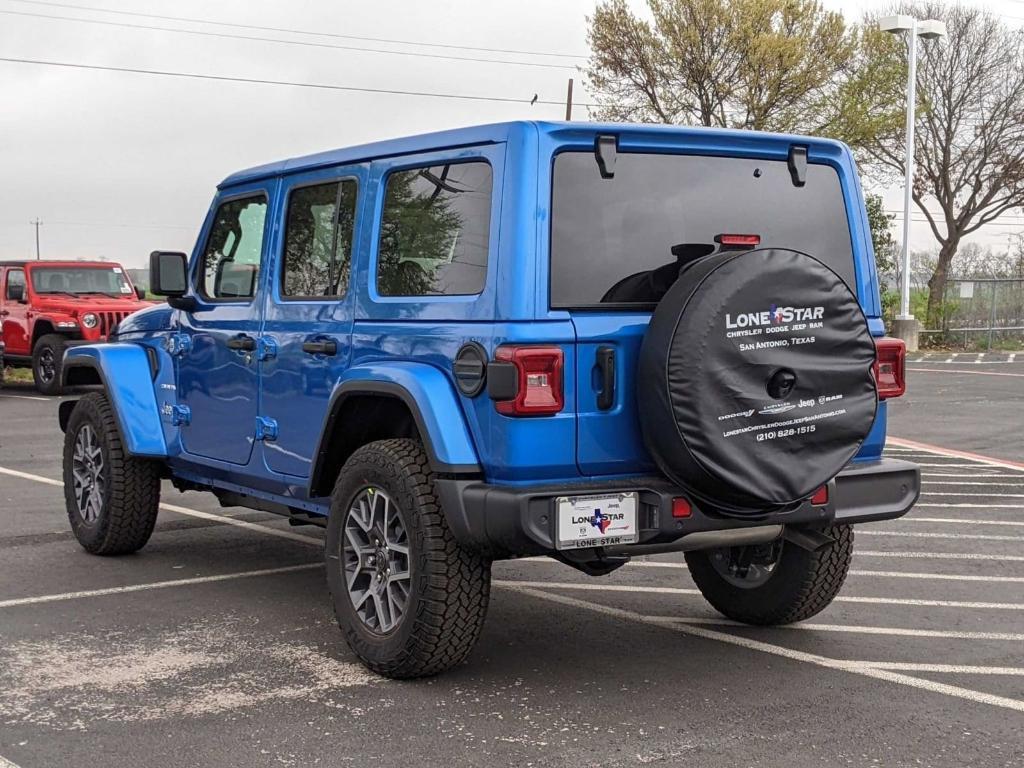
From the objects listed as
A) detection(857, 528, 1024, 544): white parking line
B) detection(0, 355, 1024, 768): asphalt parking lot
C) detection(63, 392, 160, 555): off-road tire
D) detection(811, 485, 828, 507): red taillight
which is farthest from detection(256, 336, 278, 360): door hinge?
detection(857, 528, 1024, 544): white parking line

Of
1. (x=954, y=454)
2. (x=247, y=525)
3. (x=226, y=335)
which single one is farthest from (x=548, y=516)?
(x=954, y=454)

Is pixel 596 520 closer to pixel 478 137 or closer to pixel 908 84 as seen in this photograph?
pixel 478 137

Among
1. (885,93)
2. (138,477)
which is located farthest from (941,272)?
(138,477)

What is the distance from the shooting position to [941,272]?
139ft

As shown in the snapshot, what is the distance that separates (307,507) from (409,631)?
1.21 metres

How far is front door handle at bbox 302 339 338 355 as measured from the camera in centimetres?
555

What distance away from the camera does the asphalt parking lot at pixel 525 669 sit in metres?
4.32

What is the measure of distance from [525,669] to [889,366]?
185cm

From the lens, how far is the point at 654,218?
498cm

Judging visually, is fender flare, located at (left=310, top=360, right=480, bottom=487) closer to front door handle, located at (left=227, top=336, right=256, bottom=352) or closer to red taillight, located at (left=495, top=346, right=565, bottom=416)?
red taillight, located at (left=495, top=346, right=565, bottom=416)

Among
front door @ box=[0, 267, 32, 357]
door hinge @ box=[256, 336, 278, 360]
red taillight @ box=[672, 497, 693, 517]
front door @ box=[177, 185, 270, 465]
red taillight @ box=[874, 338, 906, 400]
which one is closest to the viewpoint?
red taillight @ box=[672, 497, 693, 517]

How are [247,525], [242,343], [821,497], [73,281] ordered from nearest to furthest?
[821,497], [242,343], [247,525], [73,281]

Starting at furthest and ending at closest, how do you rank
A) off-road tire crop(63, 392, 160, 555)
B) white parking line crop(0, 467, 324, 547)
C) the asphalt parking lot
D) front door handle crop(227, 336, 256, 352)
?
1. white parking line crop(0, 467, 324, 547)
2. off-road tire crop(63, 392, 160, 555)
3. front door handle crop(227, 336, 256, 352)
4. the asphalt parking lot

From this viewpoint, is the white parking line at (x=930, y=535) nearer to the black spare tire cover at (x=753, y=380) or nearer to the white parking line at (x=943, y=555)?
the white parking line at (x=943, y=555)
